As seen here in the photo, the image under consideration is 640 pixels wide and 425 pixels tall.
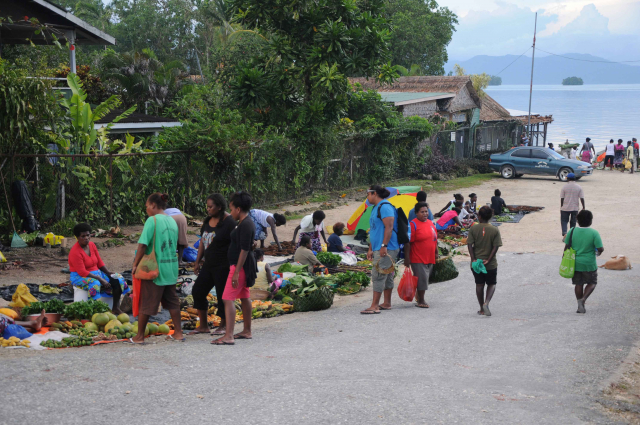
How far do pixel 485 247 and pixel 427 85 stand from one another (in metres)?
30.6

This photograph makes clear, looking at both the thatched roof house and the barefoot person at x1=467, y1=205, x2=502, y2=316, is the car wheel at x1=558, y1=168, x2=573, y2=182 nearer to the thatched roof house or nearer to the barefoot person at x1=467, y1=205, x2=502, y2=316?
the thatched roof house

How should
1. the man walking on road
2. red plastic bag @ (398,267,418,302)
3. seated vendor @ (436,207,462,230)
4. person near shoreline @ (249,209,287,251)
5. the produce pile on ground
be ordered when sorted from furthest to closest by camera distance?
1. seated vendor @ (436,207,462,230)
2. the man walking on road
3. the produce pile on ground
4. person near shoreline @ (249,209,287,251)
5. red plastic bag @ (398,267,418,302)

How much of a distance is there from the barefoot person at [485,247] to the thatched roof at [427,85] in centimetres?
2799

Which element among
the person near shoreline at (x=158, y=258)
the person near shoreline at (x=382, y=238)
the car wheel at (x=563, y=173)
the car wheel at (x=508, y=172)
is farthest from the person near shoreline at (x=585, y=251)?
the car wheel at (x=508, y=172)

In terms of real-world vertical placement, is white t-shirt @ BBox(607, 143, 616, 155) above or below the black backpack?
above

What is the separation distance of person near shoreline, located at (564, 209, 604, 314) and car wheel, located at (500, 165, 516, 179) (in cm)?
2142

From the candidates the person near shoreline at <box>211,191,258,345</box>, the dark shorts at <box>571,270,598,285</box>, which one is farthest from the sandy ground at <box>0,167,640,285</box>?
the dark shorts at <box>571,270,598,285</box>

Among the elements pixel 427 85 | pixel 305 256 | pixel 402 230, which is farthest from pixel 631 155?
pixel 402 230

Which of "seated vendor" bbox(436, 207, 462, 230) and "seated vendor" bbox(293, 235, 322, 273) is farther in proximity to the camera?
"seated vendor" bbox(436, 207, 462, 230)

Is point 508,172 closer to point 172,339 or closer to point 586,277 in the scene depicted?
point 586,277

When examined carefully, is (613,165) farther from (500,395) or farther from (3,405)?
(3,405)

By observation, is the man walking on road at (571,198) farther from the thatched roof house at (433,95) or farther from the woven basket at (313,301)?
the thatched roof house at (433,95)

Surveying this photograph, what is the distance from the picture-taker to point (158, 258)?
6926 mm

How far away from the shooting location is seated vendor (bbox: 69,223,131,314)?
865 centimetres
